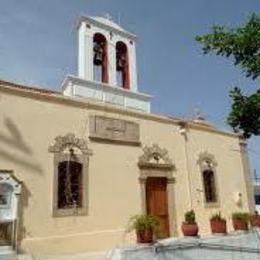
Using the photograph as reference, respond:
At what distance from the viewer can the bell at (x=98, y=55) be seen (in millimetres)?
13297

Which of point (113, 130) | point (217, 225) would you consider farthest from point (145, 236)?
point (217, 225)

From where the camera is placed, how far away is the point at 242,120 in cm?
743

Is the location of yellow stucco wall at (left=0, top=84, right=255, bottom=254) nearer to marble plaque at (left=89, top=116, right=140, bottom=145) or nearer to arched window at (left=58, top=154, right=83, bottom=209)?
marble plaque at (left=89, top=116, right=140, bottom=145)

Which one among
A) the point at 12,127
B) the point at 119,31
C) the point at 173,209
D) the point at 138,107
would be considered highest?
the point at 119,31

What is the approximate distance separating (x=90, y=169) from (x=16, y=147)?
223 centimetres

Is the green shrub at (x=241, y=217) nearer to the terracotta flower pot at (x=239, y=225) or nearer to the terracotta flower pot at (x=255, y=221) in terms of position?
the terracotta flower pot at (x=239, y=225)

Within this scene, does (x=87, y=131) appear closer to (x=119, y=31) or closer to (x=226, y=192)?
(x=119, y=31)

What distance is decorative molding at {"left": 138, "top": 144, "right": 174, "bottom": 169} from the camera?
38.5ft

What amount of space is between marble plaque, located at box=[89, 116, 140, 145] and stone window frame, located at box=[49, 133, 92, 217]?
50 cm

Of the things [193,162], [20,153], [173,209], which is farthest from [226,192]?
[20,153]

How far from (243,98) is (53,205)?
544cm

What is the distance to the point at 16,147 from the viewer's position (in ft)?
30.3

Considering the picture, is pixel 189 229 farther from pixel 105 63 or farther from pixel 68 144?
pixel 105 63

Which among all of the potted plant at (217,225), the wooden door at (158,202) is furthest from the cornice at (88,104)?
the potted plant at (217,225)
